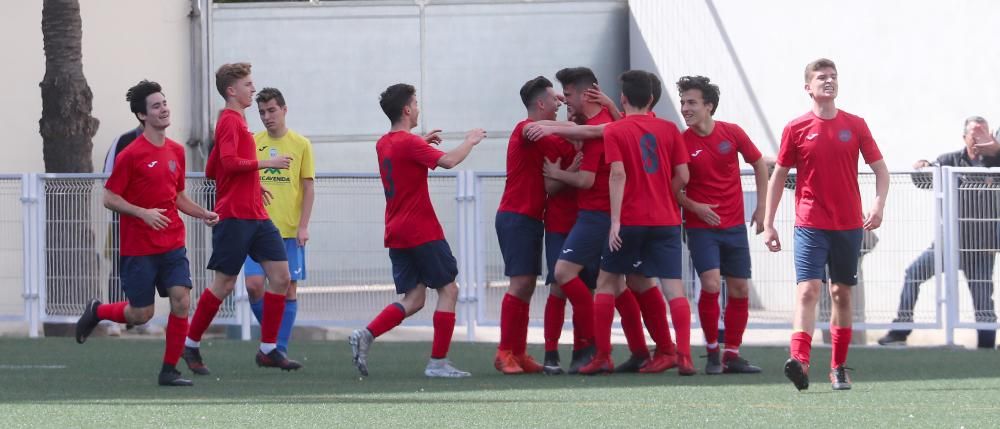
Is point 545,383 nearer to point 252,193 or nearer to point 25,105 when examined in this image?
point 252,193

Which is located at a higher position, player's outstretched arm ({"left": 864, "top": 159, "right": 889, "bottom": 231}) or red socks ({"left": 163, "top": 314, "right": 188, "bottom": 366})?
player's outstretched arm ({"left": 864, "top": 159, "right": 889, "bottom": 231})

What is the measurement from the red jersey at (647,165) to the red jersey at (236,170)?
81.5 inches

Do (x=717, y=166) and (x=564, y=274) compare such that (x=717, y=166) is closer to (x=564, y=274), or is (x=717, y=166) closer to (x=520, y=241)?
(x=564, y=274)

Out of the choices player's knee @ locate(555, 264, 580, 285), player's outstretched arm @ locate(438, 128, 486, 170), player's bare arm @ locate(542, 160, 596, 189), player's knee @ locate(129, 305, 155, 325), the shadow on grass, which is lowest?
the shadow on grass

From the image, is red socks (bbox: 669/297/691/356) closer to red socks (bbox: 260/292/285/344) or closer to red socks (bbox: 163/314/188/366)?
red socks (bbox: 260/292/285/344)

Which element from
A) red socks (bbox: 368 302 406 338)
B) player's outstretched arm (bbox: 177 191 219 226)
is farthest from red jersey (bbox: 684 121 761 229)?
player's outstretched arm (bbox: 177 191 219 226)

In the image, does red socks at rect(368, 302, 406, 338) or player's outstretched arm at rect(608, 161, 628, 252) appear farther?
red socks at rect(368, 302, 406, 338)

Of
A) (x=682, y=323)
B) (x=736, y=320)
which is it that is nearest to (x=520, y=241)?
(x=682, y=323)

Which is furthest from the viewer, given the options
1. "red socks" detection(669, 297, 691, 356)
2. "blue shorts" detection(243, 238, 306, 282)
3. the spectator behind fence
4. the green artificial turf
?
the spectator behind fence

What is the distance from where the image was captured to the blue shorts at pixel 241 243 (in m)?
9.64

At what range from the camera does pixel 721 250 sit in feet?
32.1

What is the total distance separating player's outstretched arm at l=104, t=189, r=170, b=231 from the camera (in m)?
8.77

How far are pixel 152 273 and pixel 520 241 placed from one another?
209cm

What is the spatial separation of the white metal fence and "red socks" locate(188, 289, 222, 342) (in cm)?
326
